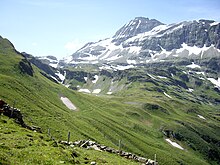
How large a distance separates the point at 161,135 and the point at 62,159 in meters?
160

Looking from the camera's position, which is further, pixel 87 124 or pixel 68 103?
pixel 68 103

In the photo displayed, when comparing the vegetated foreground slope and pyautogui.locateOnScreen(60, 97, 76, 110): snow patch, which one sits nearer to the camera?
the vegetated foreground slope

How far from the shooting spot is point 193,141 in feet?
640

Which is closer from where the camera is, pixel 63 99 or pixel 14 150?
pixel 14 150

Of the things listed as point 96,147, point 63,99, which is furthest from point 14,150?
point 63,99

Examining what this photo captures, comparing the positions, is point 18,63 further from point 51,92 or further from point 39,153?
point 39,153

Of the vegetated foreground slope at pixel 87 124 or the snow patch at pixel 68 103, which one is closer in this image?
the vegetated foreground slope at pixel 87 124

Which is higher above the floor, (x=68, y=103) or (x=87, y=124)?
(x=68, y=103)

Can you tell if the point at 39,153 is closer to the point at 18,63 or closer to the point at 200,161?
the point at 200,161

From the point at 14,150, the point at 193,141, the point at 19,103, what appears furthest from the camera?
the point at 193,141

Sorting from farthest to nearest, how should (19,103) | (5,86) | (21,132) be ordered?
1. (5,86)
2. (19,103)
3. (21,132)

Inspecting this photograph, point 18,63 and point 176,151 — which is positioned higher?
point 18,63

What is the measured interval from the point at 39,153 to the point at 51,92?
489 ft

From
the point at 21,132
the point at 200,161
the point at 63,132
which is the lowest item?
the point at 200,161
